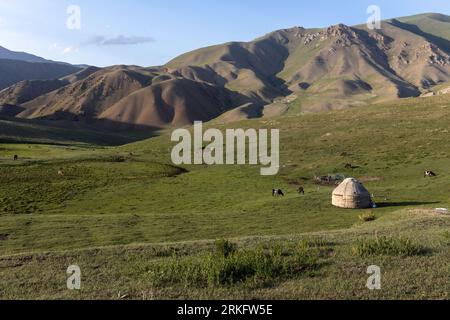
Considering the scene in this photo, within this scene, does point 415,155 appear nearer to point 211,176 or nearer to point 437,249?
point 211,176

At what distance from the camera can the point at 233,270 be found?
44.3ft

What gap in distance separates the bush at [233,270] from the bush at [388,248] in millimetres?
1521

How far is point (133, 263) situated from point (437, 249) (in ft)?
33.2

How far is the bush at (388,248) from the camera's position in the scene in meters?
15.1

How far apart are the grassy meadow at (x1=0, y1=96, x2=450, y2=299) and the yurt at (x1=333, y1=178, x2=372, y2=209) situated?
1.58 m

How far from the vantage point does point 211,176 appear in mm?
68938

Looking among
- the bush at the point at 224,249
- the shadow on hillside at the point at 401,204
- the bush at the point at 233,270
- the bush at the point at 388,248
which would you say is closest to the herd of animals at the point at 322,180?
the shadow on hillside at the point at 401,204

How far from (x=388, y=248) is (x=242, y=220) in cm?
2333

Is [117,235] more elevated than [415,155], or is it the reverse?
[415,155]

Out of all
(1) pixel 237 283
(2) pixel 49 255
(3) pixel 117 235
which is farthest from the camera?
(3) pixel 117 235

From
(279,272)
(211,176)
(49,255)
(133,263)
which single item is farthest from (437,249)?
(211,176)

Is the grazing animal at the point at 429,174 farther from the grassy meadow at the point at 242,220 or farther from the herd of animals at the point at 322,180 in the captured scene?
the grassy meadow at the point at 242,220
